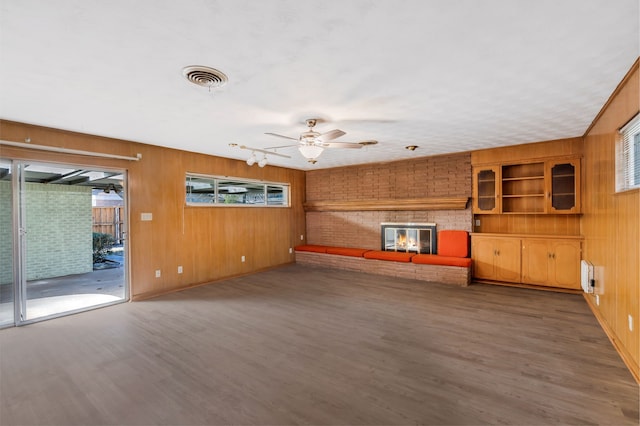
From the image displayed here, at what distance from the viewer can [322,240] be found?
25.6 ft

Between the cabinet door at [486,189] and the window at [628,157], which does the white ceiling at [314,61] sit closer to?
the window at [628,157]

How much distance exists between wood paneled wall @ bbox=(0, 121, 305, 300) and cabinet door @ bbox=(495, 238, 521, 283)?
15.3 ft

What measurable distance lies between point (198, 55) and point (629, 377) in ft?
13.5

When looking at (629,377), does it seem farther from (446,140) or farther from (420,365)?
(446,140)

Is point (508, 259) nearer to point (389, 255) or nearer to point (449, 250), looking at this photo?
point (449, 250)

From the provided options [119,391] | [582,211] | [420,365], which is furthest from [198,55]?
[582,211]

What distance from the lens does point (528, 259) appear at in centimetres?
499

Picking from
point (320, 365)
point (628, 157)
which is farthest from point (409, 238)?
point (320, 365)

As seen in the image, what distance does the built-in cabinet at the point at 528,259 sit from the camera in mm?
4676

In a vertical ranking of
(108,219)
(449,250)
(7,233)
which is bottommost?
(449,250)

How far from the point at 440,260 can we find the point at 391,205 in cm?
163

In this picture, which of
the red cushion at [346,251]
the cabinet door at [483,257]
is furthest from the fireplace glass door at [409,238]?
the cabinet door at [483,257]

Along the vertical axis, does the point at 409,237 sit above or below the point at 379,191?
below

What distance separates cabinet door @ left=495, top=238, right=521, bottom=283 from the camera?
16.7ft
